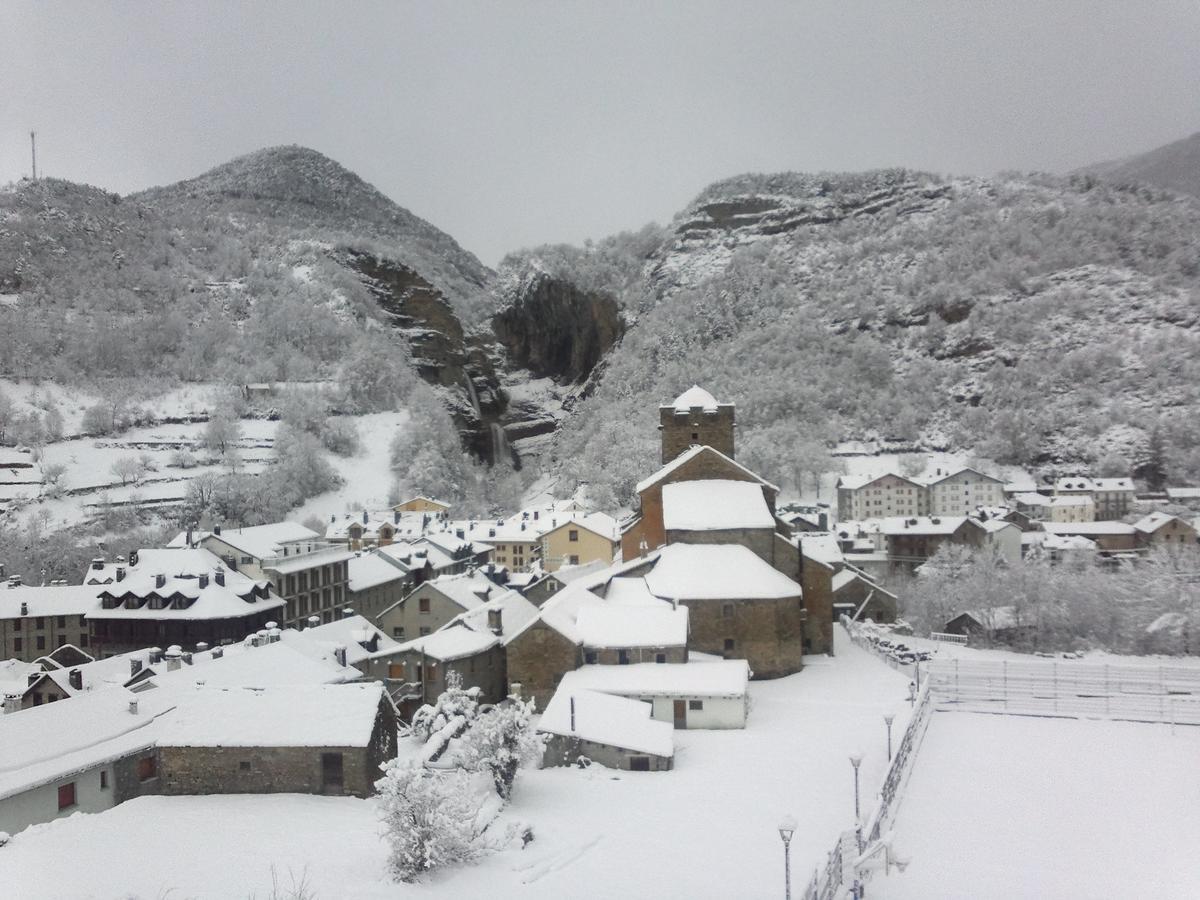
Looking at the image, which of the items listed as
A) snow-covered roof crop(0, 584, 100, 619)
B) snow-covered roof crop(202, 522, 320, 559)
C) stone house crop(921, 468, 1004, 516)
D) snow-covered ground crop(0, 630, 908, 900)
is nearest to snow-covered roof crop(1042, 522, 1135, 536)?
stone house crop(921, 468, 1004, 516)

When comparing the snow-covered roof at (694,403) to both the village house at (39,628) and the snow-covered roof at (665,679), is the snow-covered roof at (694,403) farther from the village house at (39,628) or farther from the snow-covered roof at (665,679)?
the village house at (39,628)

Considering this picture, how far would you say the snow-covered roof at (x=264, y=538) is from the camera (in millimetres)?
56812

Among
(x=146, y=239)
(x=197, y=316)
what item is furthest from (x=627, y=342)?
(x=146, y=239)

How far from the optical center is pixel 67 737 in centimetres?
2120

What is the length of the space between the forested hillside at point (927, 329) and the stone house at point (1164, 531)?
2381 centimetres

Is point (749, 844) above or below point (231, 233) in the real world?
below

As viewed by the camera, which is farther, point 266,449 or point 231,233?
point 231,233

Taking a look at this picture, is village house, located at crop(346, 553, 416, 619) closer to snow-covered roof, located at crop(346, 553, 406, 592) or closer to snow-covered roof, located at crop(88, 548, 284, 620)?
snow-covered roof, located at crop(346, 553, 406, 592)

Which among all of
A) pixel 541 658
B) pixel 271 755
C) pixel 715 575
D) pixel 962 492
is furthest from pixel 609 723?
pixel 962 492

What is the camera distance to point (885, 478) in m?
101

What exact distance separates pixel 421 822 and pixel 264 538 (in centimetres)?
4710

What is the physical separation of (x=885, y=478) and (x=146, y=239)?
13685cm

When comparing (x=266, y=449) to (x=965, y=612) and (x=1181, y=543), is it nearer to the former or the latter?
(x=965, y=612)

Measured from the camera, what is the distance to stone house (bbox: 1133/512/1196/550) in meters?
78.4
